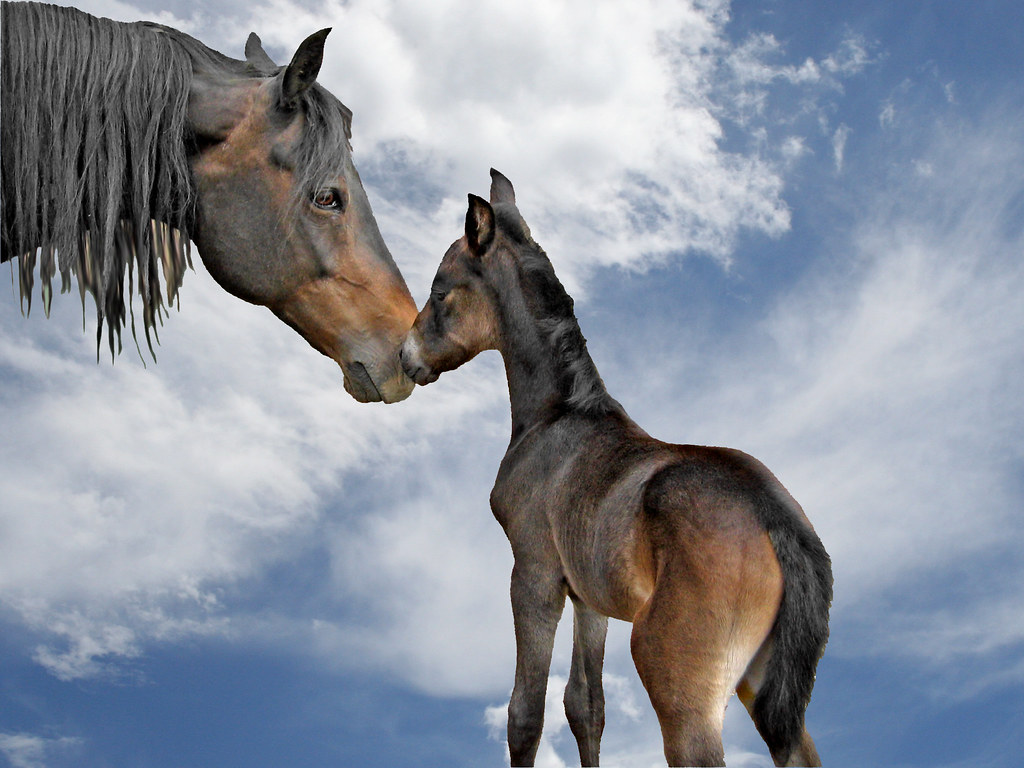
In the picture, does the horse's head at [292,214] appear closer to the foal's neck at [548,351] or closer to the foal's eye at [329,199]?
the foal's eye at [329,199]

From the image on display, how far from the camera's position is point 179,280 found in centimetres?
458

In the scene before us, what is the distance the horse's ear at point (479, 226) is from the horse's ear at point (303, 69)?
41.7 inches

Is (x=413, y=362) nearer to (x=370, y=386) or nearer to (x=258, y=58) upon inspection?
(x=370, y=386)

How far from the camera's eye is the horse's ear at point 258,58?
4.92 meters

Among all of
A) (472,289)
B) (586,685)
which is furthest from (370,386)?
(586,685)

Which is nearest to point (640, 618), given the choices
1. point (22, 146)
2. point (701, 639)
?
point (701, 639)

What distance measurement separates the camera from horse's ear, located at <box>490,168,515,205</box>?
5500 mm

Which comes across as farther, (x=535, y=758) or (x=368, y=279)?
(x=368, y=279)

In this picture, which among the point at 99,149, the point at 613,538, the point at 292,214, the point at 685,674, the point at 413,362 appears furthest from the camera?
the point at 413,362

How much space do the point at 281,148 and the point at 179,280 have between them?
0.88 m

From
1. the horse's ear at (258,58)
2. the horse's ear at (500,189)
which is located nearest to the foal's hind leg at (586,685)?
the horse's ear at (500,189)

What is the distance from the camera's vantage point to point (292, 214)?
4.41 meters

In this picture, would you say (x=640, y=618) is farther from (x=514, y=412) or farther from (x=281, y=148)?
(x=281, y=148)

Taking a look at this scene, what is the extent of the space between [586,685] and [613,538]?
108 centimetres
